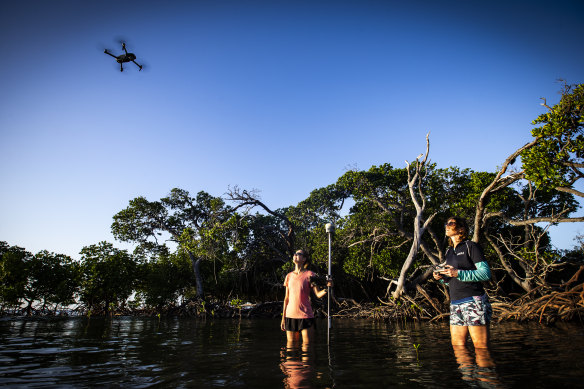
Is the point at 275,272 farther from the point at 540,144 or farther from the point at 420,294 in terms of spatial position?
the point at 540,144

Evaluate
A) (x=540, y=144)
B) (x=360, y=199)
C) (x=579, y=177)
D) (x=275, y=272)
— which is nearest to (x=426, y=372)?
(x=540, y=144)

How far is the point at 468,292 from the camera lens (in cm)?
376

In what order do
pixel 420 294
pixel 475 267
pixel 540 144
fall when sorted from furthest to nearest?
1. pixel 420 294
2. pixel 540 144
3. pixel 475 267

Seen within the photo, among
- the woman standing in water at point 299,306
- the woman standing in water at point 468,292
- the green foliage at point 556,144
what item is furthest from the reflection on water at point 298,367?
the green foliage at point 556,144

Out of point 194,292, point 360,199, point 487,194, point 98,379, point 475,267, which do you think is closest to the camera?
point 98,379

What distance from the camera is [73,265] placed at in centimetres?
2317

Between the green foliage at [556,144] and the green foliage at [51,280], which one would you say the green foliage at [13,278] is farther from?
the green foliage at [556,144]

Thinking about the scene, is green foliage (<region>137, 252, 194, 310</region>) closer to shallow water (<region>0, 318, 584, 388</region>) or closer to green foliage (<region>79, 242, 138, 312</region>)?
green foliage (<region>79, 242, 138, 312</region>)

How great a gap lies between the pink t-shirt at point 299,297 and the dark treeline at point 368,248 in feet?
27.7

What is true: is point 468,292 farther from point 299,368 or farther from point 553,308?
point 553,308

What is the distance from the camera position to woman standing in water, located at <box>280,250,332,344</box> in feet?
17.1

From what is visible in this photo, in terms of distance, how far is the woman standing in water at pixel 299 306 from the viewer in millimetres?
5200

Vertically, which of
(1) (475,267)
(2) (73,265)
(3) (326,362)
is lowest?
(3) (326,362)

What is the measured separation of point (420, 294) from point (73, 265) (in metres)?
24.3
